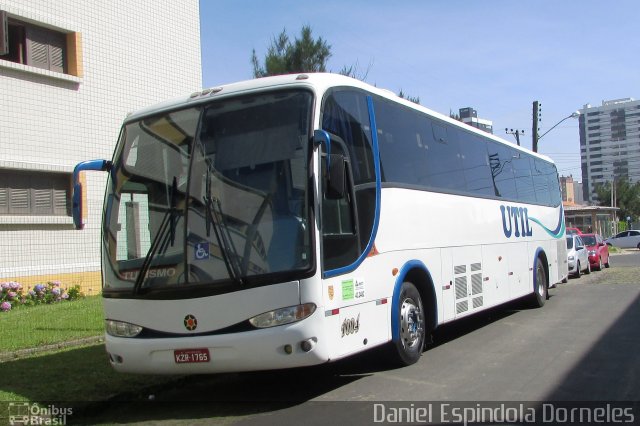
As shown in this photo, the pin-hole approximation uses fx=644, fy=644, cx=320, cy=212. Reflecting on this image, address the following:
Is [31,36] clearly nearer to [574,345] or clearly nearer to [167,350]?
[167,350]

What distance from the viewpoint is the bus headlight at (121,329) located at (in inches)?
267

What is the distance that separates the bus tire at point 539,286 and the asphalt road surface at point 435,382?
9.97 ft

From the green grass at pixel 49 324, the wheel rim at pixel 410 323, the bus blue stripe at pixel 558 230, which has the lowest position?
the green grass at pixel 49 324

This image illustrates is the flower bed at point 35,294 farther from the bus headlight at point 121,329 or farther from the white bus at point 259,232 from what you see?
the white bus at point 259,232

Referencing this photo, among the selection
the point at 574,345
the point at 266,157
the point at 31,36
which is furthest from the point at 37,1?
A: the point at 574,345

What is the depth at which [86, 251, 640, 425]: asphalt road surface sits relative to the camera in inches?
252

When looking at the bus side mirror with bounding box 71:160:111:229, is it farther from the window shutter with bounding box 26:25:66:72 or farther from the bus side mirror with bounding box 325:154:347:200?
the window shutter with bounding box 26:25:66:72

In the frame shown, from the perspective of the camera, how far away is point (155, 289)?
21.6 ft

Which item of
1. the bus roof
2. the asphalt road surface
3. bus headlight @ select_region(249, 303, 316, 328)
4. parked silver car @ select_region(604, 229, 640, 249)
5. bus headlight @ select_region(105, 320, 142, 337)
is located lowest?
parked silver car @ select_region(604, 229, 640, 249)

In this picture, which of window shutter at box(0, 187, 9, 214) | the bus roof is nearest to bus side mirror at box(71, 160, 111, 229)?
the bus roof

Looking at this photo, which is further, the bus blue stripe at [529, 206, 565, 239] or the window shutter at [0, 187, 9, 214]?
the bus blue stripe at [529, 206, 565, 239]

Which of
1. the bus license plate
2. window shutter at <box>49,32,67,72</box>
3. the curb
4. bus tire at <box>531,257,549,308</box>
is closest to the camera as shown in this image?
the bus license plate

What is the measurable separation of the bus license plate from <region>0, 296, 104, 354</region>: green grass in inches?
158

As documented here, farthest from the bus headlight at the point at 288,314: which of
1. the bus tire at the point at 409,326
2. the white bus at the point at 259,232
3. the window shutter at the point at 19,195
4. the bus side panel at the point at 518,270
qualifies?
the window shutter at the point at 19,195
